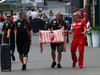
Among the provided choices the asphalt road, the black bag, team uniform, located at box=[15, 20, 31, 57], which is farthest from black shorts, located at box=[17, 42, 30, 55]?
the asphalt road

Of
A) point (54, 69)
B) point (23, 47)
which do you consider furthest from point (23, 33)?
point (54, 69)

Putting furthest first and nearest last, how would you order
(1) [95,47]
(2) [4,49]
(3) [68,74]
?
(1) [95,47]
(2) [4,49]
(3) [68,74]

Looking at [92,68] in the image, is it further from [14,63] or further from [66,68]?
[14,63]

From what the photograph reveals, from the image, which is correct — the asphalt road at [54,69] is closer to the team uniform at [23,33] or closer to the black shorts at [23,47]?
the black shorts at [23,47]

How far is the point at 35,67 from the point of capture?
48.2ft

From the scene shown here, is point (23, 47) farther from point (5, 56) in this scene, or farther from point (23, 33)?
point (5, 56)

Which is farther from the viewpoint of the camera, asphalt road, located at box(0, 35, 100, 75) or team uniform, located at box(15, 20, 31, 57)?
team uniform, located at box(15, 20, 31, 57)

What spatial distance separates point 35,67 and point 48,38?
4.51 ft

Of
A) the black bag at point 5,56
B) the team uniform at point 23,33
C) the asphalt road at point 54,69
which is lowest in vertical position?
the asphalt road at point 54,69

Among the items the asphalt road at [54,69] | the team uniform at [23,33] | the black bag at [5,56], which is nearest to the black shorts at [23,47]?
the team uniform at [23,33]

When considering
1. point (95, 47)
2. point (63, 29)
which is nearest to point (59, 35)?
point (63, 29)

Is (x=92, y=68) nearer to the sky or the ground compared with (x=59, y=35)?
nearer to the ground

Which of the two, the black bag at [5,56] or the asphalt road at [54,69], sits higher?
the black bag at [5,56]

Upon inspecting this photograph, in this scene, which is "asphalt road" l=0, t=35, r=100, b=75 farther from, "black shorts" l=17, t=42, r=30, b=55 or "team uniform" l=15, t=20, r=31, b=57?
"team uniform" l=15, t=20, r=31, b=57
